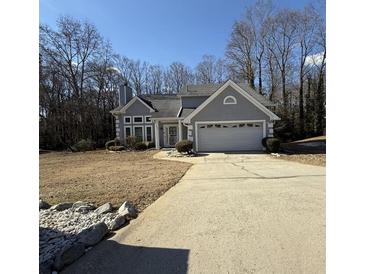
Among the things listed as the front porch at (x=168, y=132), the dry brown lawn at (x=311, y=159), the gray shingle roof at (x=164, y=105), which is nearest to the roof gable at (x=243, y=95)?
the dry brown lawn at (x=311, y=159)

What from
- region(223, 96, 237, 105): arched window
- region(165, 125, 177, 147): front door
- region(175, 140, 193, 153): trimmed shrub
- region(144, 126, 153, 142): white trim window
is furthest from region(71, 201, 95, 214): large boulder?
region(144, 126, 153, 142): white trim window

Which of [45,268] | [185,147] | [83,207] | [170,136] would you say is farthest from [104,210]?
[170,136]

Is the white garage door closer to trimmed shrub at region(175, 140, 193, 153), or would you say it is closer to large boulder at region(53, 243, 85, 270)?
trimmed shrub at region(175, 140, 193, 153)

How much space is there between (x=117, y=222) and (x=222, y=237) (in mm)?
1939

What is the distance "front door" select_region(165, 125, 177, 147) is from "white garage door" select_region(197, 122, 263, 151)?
17.6 feet

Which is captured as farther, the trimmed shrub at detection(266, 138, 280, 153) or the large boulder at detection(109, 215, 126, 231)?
the trimmed shrub at detection(266, 138, 280, 153)

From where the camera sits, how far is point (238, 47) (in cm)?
3822

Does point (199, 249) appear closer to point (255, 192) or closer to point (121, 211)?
point (121, 211)

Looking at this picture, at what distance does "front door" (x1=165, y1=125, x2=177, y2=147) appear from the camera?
2423 cm

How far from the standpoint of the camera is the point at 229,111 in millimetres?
19062

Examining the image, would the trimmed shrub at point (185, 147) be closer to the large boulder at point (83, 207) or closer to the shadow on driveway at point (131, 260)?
the large boulder at point (83, 207)

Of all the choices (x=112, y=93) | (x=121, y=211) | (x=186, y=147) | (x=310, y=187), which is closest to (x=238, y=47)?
(x=112, y=93)
